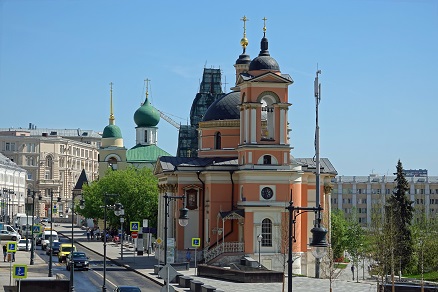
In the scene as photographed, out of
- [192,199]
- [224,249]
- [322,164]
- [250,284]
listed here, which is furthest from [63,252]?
[250,284]

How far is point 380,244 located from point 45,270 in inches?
891

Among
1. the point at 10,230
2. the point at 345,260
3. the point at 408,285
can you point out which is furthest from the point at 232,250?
the point at 10,230

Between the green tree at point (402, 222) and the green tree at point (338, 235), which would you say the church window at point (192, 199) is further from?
the green tree at point (338, 235)

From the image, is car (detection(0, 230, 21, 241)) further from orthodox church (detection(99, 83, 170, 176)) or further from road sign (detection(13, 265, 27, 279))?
road sign (detection(13, 265, 27, 279))

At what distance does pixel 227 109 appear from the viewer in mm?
77500

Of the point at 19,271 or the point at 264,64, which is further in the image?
the point at 264,64

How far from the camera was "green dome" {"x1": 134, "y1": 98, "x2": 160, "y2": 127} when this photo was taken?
14550cm

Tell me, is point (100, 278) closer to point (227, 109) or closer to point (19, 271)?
point (227, 109)

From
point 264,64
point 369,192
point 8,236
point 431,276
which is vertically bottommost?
point 431,276

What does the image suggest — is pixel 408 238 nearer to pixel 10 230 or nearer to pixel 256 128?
pixel 256 128

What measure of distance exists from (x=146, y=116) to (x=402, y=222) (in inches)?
2663

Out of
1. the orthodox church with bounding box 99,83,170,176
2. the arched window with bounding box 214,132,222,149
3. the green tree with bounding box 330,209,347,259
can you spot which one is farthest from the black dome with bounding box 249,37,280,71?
the orthodox church with bounding box 99,83,170,176

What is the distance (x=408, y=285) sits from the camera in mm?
53531

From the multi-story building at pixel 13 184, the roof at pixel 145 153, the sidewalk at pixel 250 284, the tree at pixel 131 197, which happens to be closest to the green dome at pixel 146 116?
the roof at pixel 145 153
